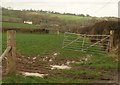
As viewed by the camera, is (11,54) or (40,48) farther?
(40,48)

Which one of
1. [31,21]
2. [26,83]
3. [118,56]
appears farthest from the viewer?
[31,21]

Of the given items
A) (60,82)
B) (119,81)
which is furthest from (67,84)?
(119,81)

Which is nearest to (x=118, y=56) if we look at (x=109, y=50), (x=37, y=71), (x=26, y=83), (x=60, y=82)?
(x=109, y=50)

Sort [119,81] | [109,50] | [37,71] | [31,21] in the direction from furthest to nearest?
[31,21], [109,50], [37,71], [119,81]

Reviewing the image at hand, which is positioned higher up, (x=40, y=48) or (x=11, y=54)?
(x=11, y=54)

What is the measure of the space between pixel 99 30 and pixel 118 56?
21.0m

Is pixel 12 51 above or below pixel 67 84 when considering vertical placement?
above

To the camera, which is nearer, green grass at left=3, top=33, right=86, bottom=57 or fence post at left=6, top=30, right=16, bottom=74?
fence post at left=6, top=30, right=16, bottom=74

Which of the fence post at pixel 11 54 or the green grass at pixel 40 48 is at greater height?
the fence post at pixel 11 54

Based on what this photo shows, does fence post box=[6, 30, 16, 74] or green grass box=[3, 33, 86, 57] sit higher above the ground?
fence post box=[6, 30, 16, 74]

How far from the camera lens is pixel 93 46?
2875cm

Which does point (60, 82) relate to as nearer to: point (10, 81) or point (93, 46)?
→ point (10, 81)

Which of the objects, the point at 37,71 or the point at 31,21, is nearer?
the point at 37,71

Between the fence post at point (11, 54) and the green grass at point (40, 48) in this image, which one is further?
the green grass at point (40, 48)
